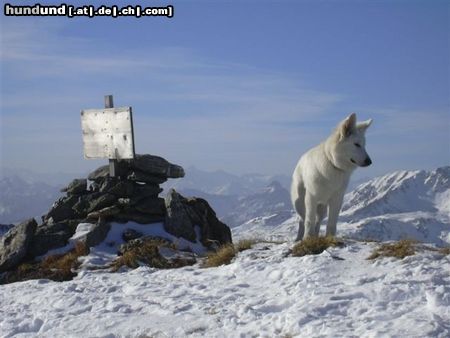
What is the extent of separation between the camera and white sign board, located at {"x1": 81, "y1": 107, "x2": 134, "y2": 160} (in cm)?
1848

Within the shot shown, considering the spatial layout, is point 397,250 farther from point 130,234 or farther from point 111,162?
point 111,162

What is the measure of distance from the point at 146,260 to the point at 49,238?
13.3ft

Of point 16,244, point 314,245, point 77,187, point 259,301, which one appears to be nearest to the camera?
point 259,301

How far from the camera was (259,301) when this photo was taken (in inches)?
376

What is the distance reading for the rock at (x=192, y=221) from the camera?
17500 mm

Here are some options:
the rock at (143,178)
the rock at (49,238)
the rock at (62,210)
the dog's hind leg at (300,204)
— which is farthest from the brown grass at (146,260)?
the rock at (62,210)

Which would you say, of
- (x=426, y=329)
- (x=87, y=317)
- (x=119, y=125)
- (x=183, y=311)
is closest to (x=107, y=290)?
(x=87, y=317)

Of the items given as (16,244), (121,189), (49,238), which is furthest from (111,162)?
(16,244)

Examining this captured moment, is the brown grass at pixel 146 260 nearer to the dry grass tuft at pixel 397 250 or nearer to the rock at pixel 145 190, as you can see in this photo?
the rock at pixel 145 190

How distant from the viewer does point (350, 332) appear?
7.75 meters

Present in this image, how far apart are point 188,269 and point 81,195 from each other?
751cm

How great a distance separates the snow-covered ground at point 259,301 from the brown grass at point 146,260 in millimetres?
1305

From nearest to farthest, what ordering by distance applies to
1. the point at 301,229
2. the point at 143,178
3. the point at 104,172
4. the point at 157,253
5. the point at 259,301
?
the point at 259,301 → the point at 157,253 → the point at 301,229 → the point at 143,178 → the point at 104,172

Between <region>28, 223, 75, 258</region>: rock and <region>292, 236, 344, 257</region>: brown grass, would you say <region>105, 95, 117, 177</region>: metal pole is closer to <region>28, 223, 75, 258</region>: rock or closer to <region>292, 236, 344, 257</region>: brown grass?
<region>28, 223, 75, 258</region>: rock
